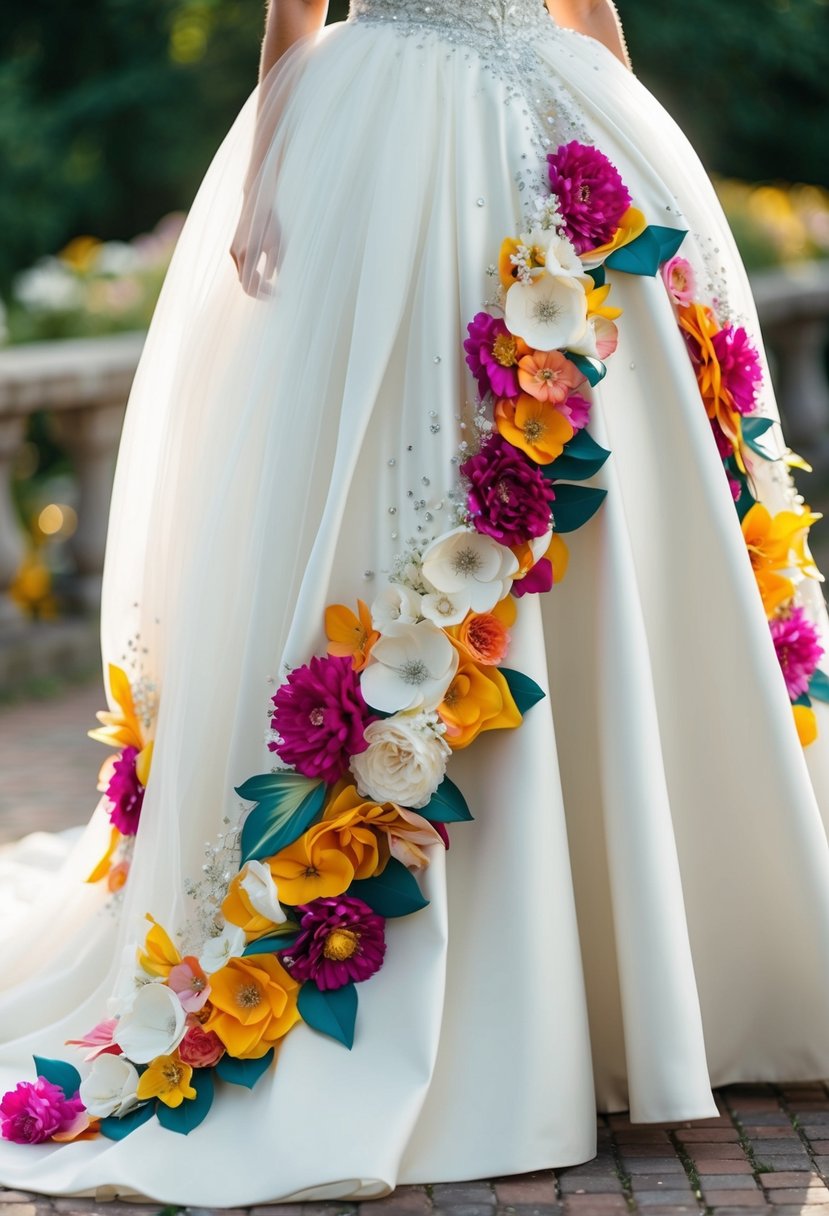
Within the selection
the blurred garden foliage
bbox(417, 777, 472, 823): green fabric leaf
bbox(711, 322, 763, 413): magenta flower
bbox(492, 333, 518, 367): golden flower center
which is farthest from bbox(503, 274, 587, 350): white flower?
the blurred garden foliage

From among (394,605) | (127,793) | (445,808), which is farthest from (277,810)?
(127,793)

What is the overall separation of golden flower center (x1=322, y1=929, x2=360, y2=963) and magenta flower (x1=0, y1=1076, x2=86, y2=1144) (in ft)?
1.55

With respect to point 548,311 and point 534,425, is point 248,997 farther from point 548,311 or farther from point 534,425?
point 548,311

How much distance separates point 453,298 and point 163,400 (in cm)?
67

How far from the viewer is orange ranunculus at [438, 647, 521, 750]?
2533mm

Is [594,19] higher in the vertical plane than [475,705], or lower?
higher

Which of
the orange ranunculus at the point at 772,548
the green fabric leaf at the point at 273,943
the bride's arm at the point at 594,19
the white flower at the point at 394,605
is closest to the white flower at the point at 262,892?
the green fabric leaf at the point at 273,943

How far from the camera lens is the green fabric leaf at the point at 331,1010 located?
2.50m

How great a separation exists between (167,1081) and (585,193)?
151 centimetres

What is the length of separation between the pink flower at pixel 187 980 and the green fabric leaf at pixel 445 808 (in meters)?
0.42

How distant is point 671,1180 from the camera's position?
8.13 ft

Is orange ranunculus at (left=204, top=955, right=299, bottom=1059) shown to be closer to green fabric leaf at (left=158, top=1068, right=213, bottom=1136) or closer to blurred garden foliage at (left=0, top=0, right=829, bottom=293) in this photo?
green fabric leaf at (left=158, top=1068, right=213, bottom=1136)

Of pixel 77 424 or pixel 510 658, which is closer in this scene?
pixel 510 658

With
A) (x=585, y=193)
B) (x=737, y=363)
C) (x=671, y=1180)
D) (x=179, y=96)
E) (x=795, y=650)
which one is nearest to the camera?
(x=671, y=1180)
